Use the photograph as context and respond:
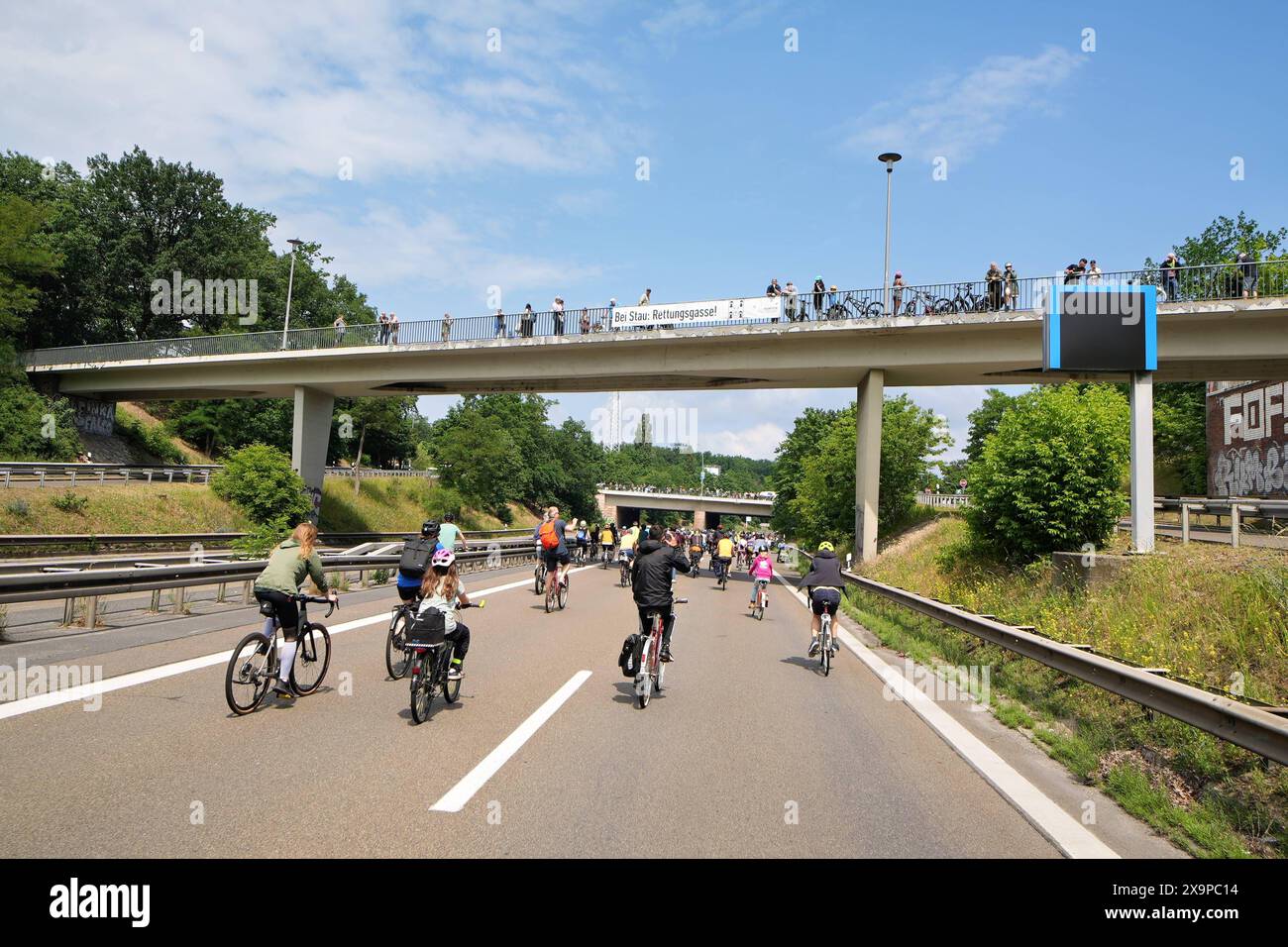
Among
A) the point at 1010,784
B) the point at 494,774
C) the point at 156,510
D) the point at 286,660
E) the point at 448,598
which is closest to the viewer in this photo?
the point at 494,774

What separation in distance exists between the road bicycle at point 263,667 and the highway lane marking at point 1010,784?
5883 millimetres

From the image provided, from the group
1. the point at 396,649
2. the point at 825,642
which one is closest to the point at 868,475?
the point at 825,642

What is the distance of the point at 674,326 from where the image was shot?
29.8m

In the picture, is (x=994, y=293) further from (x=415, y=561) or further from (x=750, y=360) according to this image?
(x=415, y=561)

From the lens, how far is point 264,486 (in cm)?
2786

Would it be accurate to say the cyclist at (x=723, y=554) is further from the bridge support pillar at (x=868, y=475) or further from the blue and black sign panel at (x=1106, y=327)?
the blue and black sign panel at (x=1106, y=327)

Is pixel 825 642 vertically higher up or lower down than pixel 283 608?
lower down

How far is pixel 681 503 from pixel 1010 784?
88.7 m

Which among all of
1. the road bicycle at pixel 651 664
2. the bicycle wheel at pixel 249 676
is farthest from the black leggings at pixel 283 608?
the road bicycle at pixel 651 664

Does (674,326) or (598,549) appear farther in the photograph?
(598,549)

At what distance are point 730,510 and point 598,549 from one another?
5342 cm

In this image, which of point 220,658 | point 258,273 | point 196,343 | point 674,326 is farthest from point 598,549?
point 258,273

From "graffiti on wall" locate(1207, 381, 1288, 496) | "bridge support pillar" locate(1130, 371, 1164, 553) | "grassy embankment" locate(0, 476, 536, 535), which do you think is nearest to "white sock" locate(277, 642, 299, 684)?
"bridge support pillar" locate(1130, 371, 1164, 553)
